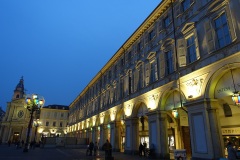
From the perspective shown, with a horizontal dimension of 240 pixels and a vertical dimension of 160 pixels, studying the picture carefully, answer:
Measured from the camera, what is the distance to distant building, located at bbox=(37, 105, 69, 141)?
7725cm

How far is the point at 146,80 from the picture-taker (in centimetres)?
2045

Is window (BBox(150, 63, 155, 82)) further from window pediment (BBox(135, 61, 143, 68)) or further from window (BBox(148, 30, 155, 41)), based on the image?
window (BBox(148, 30, 155, 41))

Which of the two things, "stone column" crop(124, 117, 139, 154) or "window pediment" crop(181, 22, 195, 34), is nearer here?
"window pediment" crop(181, 22, 195, 34)

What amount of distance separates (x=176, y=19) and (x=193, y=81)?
238 inches

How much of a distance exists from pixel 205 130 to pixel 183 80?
13.5ft

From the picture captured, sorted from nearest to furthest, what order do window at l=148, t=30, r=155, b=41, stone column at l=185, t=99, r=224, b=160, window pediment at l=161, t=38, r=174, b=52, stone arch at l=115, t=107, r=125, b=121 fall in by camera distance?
1. stone column at l=185, t=99, r=224, b=160
2. window pediment at l=161, t=38, r=174, b=52
3. window at l=148, t=30, r=155, b=41
4. stone arch at l=115, t=107, r=125, b=121

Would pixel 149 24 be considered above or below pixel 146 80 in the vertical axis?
above

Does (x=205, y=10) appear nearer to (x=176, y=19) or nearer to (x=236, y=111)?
(x=176, y=19)

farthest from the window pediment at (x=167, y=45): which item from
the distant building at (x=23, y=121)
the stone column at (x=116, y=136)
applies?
the distant building at (x=23, y=121)

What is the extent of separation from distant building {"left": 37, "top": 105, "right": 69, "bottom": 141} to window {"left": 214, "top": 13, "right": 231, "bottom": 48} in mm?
74880

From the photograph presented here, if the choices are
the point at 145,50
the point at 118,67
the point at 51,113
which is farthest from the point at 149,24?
the point at 51,113

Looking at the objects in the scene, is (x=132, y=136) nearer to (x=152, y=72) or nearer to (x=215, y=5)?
(x=152, y=72)

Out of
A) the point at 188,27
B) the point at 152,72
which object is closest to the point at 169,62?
the point at 152,72

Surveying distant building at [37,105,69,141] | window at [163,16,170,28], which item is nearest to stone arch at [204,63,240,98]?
window at [163,16,170,28]
